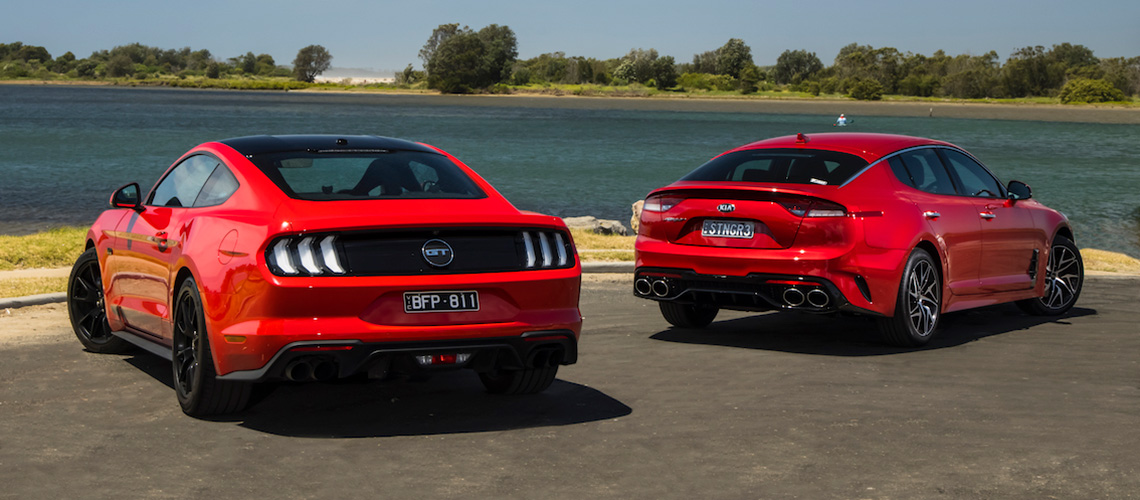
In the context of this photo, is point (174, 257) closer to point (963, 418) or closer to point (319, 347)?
point (319, 347)

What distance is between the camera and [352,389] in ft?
25.1

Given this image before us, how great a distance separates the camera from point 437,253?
6.30m

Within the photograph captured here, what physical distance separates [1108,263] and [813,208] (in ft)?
34.5

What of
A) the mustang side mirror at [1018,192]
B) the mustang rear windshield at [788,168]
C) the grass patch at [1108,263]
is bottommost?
the grass patch at [1108,263]

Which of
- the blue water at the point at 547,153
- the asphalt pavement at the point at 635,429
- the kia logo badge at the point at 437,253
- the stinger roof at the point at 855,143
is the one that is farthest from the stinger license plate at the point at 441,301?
the blue water at the point at 547,153

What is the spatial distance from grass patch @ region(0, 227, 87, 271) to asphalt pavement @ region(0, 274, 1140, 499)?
507 centimetres

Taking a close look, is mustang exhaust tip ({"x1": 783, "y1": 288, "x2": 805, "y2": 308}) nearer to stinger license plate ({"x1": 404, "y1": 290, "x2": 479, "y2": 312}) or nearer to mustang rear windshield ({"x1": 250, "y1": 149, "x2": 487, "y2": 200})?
mustang rear windshield ({"x1": 250, "y1": 149, "x2": 487, "y2": 200})

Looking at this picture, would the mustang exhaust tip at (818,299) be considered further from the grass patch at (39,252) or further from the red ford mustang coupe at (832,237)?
the grass patch at (39,252)

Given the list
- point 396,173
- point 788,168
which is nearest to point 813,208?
point 788,168

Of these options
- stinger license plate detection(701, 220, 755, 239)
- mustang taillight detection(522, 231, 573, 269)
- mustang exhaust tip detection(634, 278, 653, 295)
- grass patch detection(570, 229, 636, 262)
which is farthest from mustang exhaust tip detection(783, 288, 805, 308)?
grass patch detection(570, 229, 636, 262)

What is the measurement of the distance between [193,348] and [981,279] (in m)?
6.38

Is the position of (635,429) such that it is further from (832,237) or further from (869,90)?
(869,90)

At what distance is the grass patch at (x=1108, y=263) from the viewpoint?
55.3 feet

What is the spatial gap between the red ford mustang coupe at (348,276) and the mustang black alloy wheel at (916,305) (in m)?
3.10
